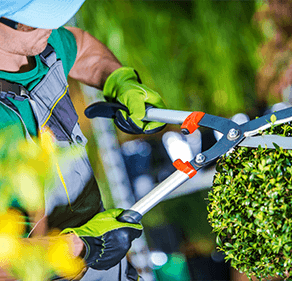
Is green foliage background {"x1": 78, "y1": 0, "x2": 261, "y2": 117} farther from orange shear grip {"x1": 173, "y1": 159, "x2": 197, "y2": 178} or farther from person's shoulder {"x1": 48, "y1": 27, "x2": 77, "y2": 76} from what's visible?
orange shear grip {"x1": 173, "y1": 159, "x2": 197, "y2": 178}

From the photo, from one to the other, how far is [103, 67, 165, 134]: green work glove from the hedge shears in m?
0.11

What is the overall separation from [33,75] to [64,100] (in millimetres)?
116

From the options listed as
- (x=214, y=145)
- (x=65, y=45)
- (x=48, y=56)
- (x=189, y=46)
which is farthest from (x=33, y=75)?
(x=189, y=46)

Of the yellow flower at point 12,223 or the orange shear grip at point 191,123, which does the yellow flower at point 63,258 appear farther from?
the orange shear grip at point 191,123

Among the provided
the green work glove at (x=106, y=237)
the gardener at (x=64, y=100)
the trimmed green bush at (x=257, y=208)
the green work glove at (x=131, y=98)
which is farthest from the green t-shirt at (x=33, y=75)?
the trimmed green bush at (x=257, y=208)

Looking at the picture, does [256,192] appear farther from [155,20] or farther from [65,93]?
[155,20]

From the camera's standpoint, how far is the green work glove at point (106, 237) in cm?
67

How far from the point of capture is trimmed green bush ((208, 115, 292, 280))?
494 millimetres

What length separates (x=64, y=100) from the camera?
32.1 inches

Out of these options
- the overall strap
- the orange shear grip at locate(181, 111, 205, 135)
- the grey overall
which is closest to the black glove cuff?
the grey overall

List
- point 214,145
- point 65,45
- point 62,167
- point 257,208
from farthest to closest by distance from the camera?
point 65,45, point 62,167, point 214,145, point 257,208

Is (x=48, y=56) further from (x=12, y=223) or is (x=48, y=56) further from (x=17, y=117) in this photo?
(x=12, y=223)

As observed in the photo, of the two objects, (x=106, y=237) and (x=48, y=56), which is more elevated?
(x=48, y=56)

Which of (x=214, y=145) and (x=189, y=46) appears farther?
(x=189, y=46)
